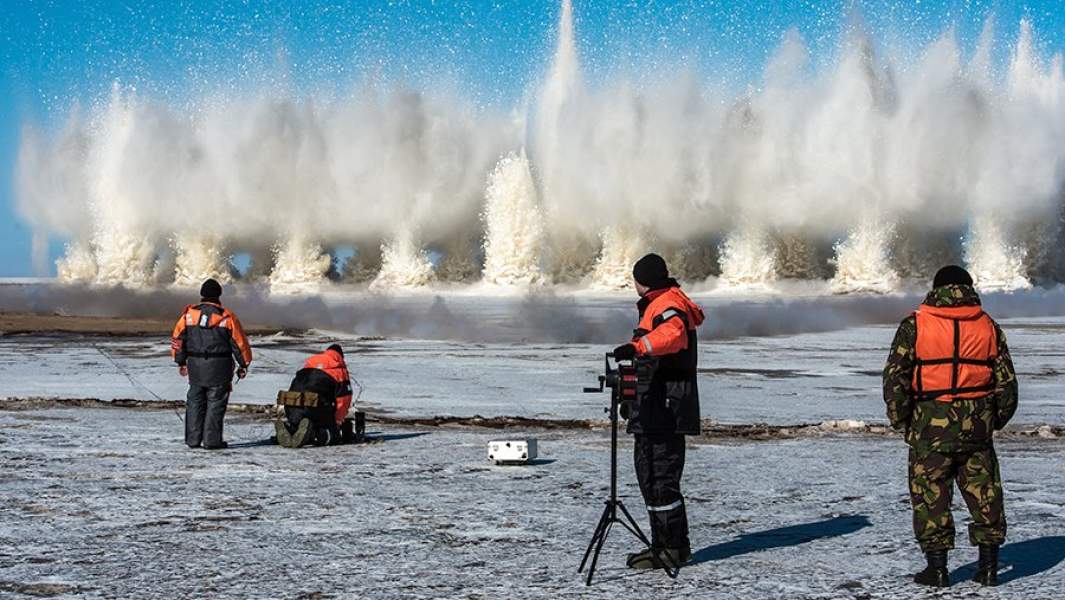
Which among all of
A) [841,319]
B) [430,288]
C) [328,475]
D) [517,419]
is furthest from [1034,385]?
[430,288]

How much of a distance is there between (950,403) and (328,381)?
8.08m

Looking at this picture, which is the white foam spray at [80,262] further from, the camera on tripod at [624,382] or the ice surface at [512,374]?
the camera on tripod at [624,382]

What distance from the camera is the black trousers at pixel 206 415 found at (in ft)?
43.2

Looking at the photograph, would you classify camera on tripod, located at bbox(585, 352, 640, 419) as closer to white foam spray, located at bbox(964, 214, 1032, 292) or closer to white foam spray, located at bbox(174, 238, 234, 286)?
white foam spray, located at bbox(964, 214, 1032, 292)

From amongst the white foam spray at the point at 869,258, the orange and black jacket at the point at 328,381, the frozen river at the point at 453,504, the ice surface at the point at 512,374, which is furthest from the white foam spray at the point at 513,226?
the orange and black jacket at the point at 328,381

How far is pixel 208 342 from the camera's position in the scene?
13133 mm

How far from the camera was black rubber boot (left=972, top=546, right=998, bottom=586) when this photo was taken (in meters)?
7.09

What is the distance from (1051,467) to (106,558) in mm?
8842

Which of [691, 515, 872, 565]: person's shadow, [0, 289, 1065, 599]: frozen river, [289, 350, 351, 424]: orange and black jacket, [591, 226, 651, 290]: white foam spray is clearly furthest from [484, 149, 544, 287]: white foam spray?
[691, 515, 872, 565]: person's shadow

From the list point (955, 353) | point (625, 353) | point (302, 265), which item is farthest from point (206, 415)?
point (302, 265)

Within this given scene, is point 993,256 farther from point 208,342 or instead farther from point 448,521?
point 448,521

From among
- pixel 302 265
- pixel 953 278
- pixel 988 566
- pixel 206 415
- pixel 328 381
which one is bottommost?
pixel 988 566

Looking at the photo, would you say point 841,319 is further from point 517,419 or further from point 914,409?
point 914,409

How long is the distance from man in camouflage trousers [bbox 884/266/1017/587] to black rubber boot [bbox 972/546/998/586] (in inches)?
1.7
